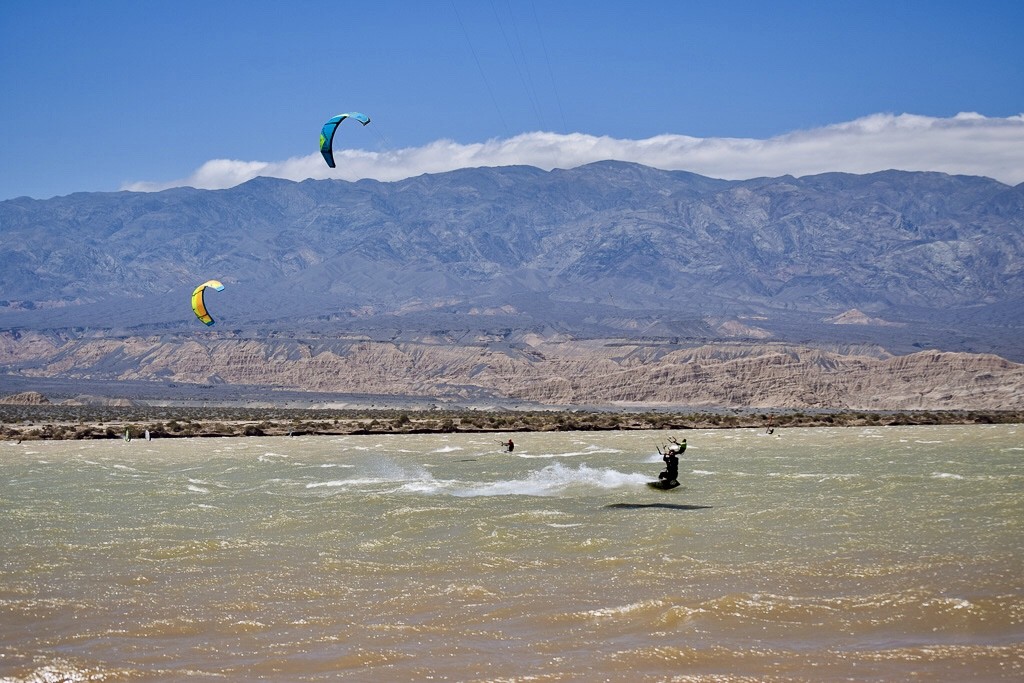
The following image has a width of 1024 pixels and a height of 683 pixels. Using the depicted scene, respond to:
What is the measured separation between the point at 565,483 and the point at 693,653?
17377mm

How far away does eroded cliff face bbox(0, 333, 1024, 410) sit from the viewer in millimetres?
92312

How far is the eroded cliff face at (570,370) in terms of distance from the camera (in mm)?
92312

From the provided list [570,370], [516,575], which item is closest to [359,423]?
[516,575]

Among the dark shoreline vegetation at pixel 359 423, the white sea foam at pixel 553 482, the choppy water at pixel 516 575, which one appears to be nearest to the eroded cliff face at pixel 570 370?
the dark shoreline vegetation at pixel 359 423

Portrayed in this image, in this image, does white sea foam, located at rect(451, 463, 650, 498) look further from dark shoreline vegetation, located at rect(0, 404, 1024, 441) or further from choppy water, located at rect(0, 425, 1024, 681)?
dark shoreline vegetation, located at rect(0, 404, 1024, 441)

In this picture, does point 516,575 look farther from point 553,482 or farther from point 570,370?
point 570,370

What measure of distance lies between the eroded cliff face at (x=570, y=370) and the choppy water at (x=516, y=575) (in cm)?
6010

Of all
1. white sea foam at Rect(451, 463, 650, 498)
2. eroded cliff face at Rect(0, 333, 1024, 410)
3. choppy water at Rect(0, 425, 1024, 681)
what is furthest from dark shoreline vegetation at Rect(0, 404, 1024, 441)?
eroded cliff face at Rect(0, 333, 1024, 410)

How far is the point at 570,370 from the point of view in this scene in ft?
399

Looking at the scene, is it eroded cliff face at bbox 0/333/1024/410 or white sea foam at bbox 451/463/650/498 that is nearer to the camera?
white sea foam at bbox 451/463/650/498

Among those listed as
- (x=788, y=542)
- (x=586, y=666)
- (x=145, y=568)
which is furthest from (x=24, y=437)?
(x=586, y=666)

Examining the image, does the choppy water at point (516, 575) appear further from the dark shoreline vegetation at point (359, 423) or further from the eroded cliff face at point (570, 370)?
the eroded cliff face at point (570, 370)

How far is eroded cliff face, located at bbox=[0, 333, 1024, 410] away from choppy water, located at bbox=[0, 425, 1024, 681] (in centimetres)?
6010

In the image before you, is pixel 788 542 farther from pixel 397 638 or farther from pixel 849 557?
pixel 397 638
